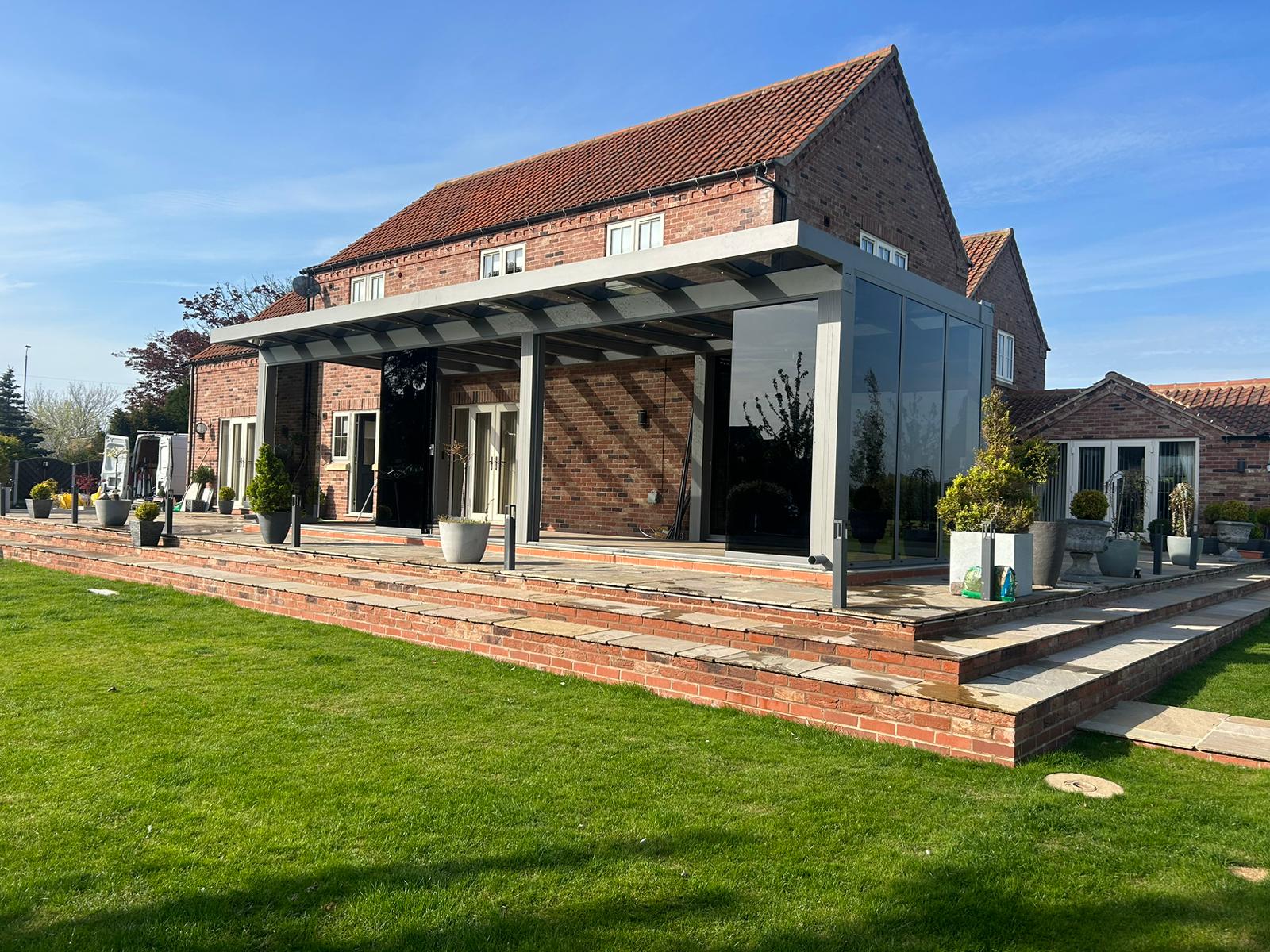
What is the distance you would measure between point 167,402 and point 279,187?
27.2 m

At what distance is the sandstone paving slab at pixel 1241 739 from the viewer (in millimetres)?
4848

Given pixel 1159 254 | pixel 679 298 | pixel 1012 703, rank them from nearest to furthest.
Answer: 1. pixel 1012 703
2. pixel 679 298
3. pixel 1159 254

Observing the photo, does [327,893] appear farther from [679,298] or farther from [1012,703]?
[679,298]

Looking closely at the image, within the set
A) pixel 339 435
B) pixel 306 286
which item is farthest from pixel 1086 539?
pixel 306 286

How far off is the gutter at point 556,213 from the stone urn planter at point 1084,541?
610 centimetres

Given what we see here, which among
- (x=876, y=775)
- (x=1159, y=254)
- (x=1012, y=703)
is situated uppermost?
(x=1159, y=254)

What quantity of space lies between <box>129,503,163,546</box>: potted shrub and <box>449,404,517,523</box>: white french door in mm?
5348

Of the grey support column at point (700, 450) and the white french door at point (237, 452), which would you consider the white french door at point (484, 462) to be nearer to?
the grey support column at point (700, 450)

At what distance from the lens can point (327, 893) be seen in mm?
3000

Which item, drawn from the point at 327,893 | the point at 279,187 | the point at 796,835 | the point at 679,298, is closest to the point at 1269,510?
the point at 679,298

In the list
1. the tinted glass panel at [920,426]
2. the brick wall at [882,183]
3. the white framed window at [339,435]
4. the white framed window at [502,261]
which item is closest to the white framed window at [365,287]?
the white framed window at [339,435]

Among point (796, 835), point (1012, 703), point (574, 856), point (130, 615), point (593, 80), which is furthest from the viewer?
point (593, 80)

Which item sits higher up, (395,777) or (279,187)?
(279,187)

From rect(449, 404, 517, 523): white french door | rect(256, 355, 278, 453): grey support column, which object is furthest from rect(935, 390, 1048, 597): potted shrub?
rect(256, 355, 278, 453): grey support column
